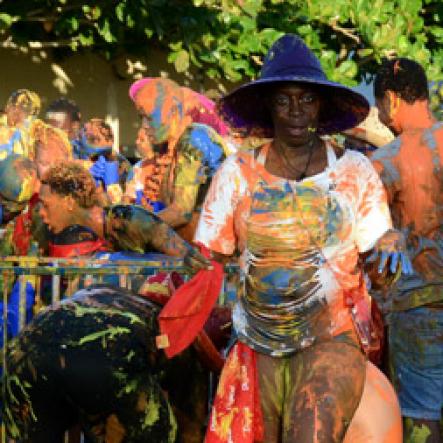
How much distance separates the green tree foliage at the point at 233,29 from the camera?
1204 centimetres

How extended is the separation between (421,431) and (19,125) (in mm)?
4771

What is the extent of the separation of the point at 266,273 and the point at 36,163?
415 centimetres

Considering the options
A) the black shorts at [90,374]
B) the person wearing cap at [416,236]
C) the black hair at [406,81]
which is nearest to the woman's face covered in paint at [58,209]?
the black shorts at [90,374]

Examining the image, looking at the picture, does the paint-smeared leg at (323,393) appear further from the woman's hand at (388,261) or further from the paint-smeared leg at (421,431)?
the paint-smeared leg at (421,431)

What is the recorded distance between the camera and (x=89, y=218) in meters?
5.38

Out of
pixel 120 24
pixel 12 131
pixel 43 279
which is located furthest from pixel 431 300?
pixel 120 24

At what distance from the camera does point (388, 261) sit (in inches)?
149

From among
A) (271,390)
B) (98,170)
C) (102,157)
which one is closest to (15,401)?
(271,390)

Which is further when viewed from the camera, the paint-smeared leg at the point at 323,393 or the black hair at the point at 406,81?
the black hair at the point at 406,81

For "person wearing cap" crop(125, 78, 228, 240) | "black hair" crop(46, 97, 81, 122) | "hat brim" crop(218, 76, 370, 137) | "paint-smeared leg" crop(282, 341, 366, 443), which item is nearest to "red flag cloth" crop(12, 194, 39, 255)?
"person wearing cap" crop(125, 78, 228, 240)

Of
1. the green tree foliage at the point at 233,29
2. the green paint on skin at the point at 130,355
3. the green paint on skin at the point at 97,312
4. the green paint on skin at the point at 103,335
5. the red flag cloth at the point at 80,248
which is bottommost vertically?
the green paint on skin at the point at 130,355

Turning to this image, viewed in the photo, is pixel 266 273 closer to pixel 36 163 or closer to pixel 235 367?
pixel 235 367

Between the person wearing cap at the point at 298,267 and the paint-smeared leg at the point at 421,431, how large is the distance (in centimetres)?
136

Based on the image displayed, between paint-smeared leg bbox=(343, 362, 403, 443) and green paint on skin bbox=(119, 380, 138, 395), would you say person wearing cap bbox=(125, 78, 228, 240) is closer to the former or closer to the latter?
green paint on skin bbox=(119, 380, 138, 395)
